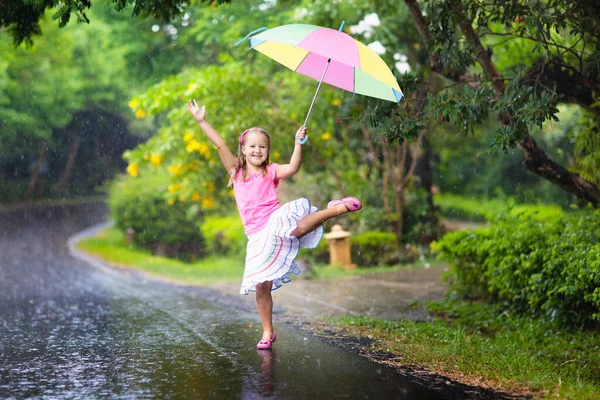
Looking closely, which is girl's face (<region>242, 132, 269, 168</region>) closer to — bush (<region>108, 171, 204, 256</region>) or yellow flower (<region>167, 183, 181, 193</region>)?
yellow flower (<region>167, 183, 181, 193</region>)

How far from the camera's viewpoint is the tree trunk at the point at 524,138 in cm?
757

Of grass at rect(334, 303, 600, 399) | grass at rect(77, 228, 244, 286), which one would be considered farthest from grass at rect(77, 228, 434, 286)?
grass at rect(334, 303, 600, 399)

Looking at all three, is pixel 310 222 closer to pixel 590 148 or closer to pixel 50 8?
pixel 50 8

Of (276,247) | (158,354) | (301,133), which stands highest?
(301,133)

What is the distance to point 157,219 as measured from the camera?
2016 cm

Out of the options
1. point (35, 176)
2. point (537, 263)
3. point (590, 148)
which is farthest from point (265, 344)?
point (35, 176)

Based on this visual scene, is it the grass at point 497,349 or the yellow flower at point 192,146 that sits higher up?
the yellow flower at point 192,146

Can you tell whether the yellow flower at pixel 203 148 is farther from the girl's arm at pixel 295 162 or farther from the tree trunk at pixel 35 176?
the tree trunk at pixel 35 176

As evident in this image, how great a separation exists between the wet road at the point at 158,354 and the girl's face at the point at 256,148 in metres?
1.56

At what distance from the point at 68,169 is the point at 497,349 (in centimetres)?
3908

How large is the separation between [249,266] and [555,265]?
305 cm

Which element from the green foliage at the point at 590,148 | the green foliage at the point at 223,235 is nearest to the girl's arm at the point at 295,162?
the green foliage at the point at 590,148

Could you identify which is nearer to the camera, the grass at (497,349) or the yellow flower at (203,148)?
the grass at (497,349)

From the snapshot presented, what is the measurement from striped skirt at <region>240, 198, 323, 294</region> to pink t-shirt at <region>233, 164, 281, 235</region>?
0.10 m
